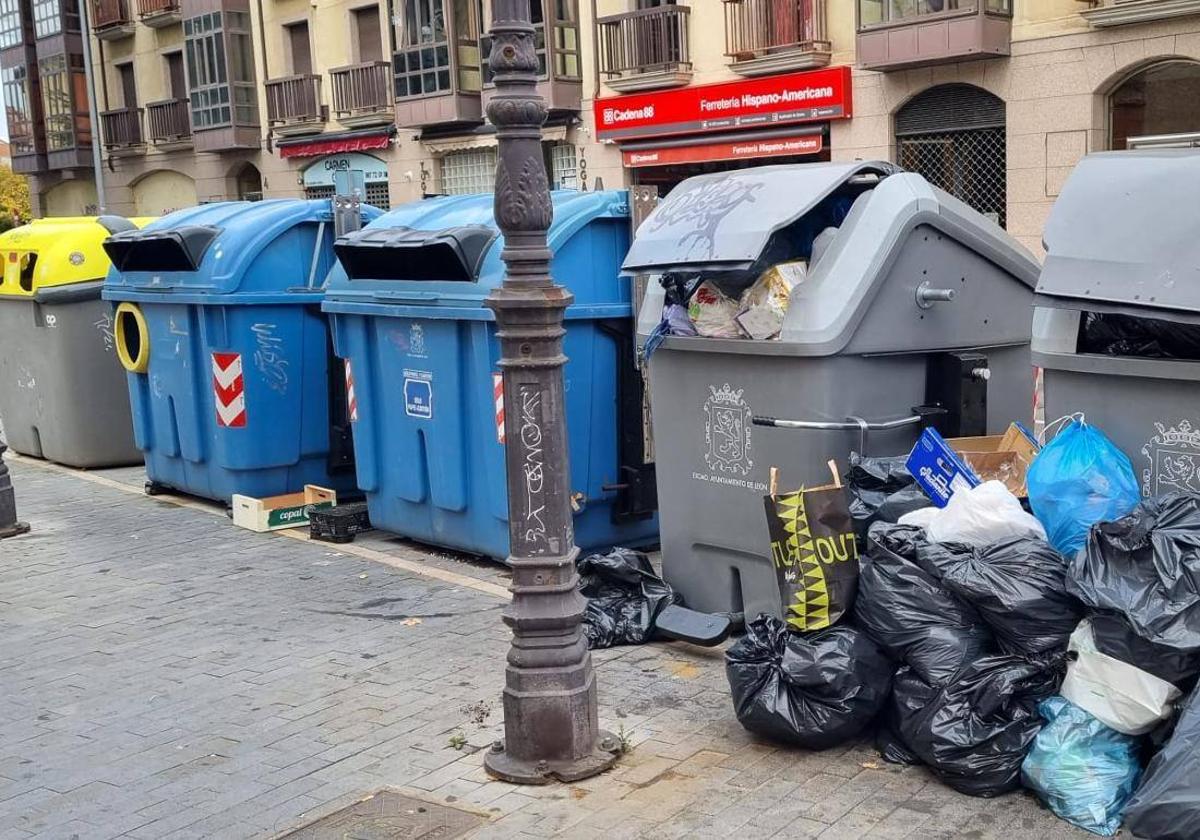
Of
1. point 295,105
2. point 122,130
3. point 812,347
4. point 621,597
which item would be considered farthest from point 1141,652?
point 122,130

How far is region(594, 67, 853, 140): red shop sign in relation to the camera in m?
16.3

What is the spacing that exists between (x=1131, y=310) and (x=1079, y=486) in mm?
534

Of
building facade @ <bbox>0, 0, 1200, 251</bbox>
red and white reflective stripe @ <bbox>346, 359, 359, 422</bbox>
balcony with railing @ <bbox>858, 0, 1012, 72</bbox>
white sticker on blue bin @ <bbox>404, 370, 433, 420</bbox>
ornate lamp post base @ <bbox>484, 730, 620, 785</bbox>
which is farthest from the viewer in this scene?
balcony with railing @ <bbox>858, 0, 1012, 72</bbox>

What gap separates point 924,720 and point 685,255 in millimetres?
1908

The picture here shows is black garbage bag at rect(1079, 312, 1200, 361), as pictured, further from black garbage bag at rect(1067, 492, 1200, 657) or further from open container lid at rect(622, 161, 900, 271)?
open container lid at rect(622, 161, 900, 271)

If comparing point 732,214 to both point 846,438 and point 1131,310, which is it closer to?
point 846,438

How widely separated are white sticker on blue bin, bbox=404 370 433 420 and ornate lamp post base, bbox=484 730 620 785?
2.81 metres

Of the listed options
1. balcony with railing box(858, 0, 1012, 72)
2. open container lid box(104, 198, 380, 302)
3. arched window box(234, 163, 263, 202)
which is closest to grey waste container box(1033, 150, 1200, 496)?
open container lid box(104, 198, 380, 302)

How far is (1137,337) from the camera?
4004 mm

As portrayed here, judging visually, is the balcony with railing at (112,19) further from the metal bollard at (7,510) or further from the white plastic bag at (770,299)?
the white plastic bag at (770,299)

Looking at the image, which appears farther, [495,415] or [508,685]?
[495,415]

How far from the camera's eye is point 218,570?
21.9ft

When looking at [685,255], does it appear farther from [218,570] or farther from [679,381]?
[218,570]

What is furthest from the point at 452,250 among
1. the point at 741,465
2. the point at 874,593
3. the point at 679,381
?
the point at 874,593
